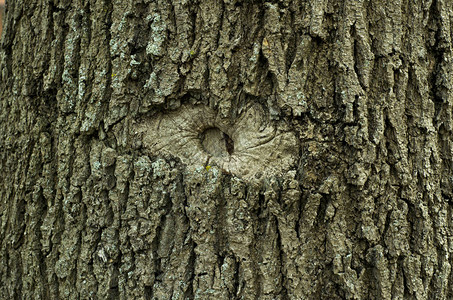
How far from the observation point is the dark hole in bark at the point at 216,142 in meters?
1.62

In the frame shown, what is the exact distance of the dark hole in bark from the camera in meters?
1.62

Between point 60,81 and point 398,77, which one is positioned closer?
point 398,77

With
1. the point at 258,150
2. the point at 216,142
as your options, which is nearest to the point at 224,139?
the point at 216,142

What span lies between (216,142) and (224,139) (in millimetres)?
32

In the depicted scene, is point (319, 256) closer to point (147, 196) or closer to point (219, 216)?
point (219, 216)

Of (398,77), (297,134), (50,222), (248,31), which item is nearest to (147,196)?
(50,222)

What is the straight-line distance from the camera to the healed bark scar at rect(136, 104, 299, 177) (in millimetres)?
1539

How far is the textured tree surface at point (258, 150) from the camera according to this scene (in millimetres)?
1516

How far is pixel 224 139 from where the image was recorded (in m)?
1.62

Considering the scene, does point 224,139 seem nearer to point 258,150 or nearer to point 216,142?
point 216,142

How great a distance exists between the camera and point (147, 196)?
158 centimetres

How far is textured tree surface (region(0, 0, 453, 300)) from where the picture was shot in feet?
4.97

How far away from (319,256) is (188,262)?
17.9 inches

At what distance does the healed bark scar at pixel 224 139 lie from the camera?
154cm
